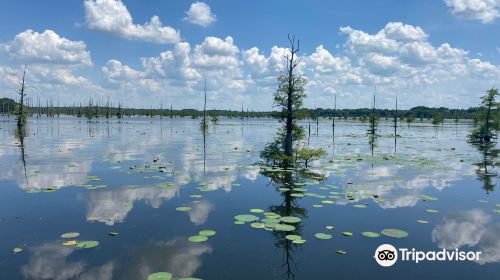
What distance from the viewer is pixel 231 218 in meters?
12.7

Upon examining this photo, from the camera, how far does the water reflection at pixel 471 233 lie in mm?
10148

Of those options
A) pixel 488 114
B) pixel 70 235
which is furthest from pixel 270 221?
pixel 488 114

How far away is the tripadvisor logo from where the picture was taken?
9414 millimetres

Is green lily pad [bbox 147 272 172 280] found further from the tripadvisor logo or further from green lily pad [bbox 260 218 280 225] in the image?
the tripadvisor logo

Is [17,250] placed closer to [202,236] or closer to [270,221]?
[202,236]

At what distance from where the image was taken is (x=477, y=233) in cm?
1145

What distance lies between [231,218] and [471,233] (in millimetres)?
7431

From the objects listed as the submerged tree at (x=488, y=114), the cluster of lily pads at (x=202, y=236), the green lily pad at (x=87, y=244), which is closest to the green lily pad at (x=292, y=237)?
the cluster of lily pads at (x=202, y=236)

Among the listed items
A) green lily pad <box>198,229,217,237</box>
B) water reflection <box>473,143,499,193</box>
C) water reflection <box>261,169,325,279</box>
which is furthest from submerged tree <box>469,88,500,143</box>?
green lily pad <box>198,229,217,237</box>

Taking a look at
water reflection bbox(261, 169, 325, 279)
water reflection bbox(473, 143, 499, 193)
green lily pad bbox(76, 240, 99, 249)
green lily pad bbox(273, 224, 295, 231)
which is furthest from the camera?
water reflection bbox(473, 143, 499, 193)

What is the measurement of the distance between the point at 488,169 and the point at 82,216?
2457cm

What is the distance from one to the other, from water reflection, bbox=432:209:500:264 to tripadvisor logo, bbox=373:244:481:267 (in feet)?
0.95

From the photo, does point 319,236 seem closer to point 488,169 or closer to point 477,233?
point 477,233

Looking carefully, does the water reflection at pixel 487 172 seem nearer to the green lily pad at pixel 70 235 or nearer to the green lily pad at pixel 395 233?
the green lily pad at pixel 395 233
